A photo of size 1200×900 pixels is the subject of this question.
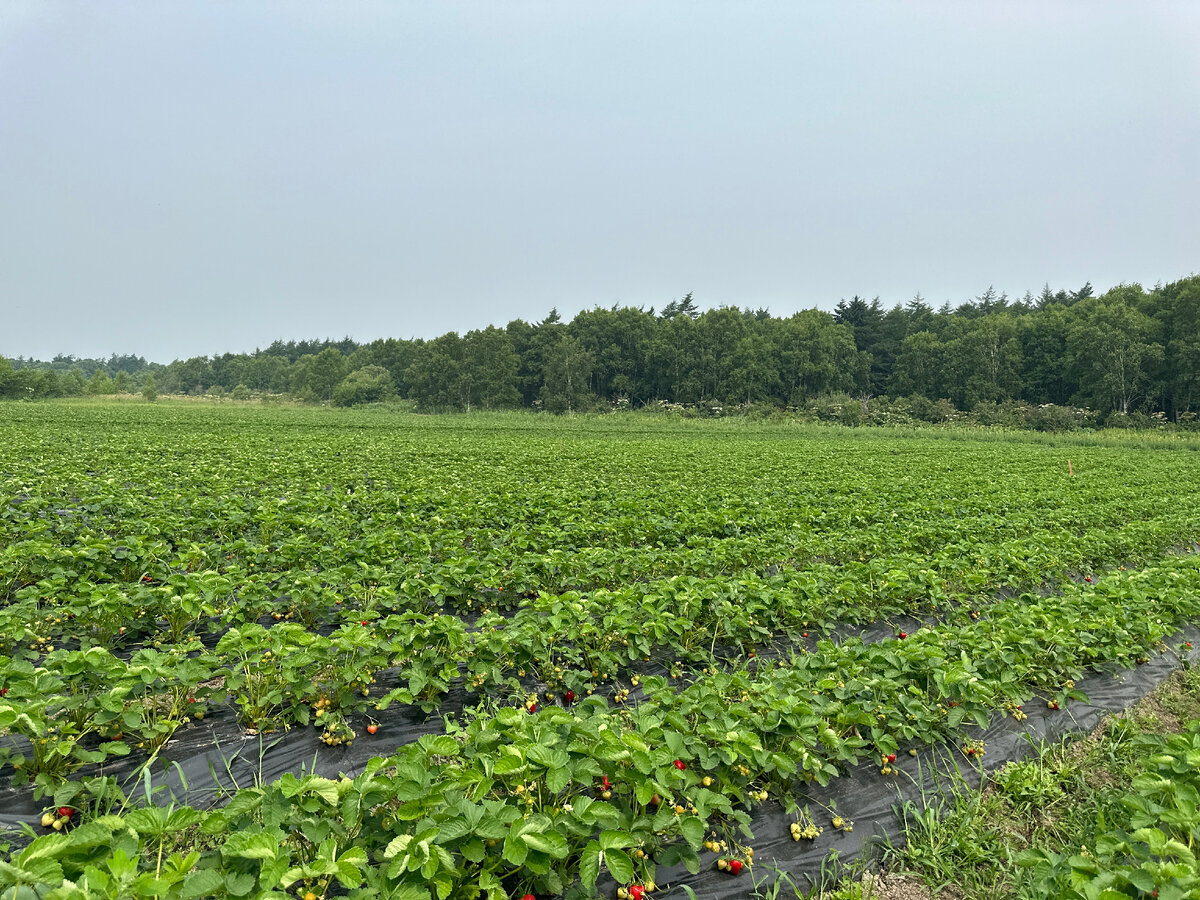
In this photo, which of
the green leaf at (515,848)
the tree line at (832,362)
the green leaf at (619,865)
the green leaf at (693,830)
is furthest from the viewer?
the tree line at (832,362)

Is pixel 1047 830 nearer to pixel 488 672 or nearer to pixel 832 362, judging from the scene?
pixel 488 672

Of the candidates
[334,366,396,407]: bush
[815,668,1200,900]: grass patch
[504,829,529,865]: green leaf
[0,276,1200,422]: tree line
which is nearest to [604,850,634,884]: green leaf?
[504,829,529,865]: green leaf

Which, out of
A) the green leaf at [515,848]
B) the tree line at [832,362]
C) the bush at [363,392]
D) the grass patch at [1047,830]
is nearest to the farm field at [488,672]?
the green leaf at [515,848]

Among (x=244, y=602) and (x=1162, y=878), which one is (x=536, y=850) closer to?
(x=1162, y=878)

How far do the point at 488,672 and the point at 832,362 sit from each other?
65.7 metres

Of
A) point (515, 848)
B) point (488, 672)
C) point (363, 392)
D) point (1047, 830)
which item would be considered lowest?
point (1047, 830)

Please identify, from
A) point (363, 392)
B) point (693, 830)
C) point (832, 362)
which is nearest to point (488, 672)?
point (693, 830)

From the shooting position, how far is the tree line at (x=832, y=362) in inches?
2013

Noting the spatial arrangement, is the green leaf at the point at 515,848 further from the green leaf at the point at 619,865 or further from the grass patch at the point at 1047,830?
the grass patch at the point at 1047,830

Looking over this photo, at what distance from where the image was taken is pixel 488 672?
13.6 feet

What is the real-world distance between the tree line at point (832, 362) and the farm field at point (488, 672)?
48381 mm

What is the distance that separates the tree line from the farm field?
4838 centimetres

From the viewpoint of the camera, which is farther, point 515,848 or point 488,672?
point 488,672

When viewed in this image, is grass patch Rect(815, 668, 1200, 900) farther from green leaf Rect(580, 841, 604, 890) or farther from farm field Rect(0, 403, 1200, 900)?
green leaf Rect(580, 841, 604, 890)
